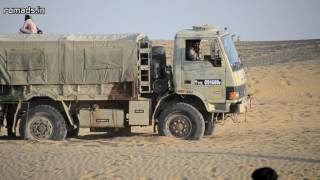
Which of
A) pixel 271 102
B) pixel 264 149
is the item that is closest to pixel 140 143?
pixel 264 149

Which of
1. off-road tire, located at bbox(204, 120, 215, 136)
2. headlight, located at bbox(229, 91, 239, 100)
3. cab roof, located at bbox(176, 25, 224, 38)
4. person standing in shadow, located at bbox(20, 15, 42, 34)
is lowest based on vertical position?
off-road tire, located at bbox(204, 120, 215, 136)

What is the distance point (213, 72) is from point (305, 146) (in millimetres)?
3055

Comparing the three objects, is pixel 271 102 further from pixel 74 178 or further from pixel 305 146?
pixel 74 178

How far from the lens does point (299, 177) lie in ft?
39.4

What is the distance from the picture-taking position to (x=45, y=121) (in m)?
17.3

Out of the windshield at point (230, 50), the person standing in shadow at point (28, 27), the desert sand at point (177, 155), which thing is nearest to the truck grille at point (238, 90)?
the windshield at point (230, 50)

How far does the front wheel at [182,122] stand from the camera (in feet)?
55.3

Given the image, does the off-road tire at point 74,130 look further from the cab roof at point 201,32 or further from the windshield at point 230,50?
the windshield at point 230,50

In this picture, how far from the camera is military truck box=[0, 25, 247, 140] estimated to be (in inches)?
663

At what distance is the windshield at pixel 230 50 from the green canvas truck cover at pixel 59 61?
2340 mm

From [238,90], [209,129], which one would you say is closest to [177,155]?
[238,90]

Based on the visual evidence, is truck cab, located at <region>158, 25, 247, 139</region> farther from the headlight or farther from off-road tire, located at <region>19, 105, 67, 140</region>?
off-road tire, located at <region>19, 105, 67, 140</region>

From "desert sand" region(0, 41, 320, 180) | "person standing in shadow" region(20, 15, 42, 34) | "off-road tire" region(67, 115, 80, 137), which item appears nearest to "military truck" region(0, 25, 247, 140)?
"off-road tire" region(67, 115, 80, 137)

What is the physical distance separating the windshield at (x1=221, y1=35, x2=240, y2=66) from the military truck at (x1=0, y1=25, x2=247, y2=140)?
0.04 m
